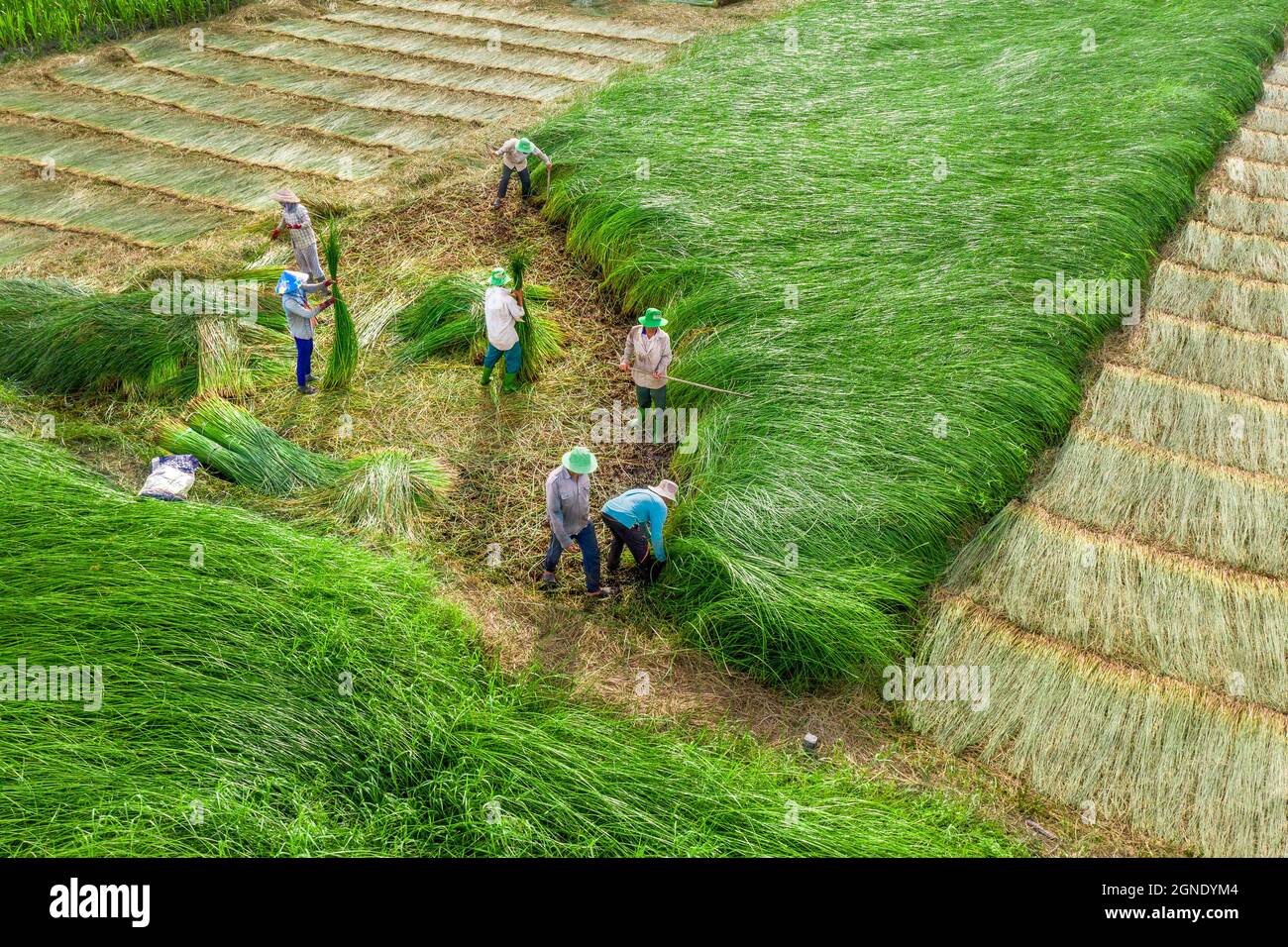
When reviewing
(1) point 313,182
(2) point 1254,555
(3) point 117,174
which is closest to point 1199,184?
(2) point 1254,555

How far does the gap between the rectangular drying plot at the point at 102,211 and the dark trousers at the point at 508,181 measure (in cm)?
254

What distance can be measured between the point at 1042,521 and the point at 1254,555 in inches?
45.5

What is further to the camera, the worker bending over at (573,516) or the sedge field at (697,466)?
the worker bending over at (573,516)

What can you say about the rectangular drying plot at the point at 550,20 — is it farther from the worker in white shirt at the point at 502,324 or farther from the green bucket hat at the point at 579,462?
the green bucket hat at the point at 579,462

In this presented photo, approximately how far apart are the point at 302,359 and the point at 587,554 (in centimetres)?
290

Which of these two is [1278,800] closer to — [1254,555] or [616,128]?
[1254,555]

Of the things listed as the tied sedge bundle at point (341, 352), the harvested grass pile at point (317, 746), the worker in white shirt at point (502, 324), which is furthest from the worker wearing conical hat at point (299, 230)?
the harvested grass pile at point (317, 746)

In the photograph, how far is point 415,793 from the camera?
13.0 ft

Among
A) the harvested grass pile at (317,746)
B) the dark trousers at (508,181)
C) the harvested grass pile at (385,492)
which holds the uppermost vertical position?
the dark trousers at (508,181)

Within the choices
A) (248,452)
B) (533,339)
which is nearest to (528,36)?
(533,339)

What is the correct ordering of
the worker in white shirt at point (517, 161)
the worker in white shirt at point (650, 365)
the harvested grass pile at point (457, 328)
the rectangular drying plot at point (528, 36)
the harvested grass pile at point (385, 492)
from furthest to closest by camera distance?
1. the rectangular drying plot at point (528, 36)
2. the worker in white shirt at point (517, 161)
3. the harvested grass pile at point (457, 328)
4. the worker in white shirt at point (650, 365)
5. the harvested grass pile at point (385, 492)

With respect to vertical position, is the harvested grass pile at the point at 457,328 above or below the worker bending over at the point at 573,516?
above

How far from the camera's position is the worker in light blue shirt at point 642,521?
530 cm

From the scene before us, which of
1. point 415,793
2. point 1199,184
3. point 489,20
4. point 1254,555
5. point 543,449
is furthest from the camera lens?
point 489,20
